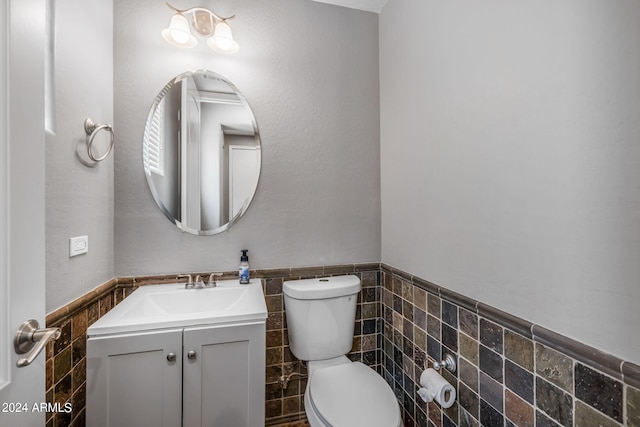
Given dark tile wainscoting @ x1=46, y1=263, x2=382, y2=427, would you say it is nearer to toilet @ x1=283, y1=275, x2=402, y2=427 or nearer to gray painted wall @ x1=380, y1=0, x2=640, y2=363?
toilet @ x1=283, y1=275, x2=402, y2=427

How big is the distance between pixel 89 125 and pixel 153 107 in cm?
35

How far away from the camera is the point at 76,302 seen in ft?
3.62

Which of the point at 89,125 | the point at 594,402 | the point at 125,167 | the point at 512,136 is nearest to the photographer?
the point at 594,402

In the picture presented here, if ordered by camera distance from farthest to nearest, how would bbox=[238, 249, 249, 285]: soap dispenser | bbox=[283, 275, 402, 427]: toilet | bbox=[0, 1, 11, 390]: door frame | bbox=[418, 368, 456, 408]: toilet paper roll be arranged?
bbox=[238, 249, 249, 285]: soap dispenser → bbox=[283, 275, 402, 427]: toilet → bbox=[418, 368, 456, 408]: toilet paper roll → bbox=[0, 1, 11, 390]: door frame

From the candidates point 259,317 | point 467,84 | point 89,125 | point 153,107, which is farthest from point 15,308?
point 467,84

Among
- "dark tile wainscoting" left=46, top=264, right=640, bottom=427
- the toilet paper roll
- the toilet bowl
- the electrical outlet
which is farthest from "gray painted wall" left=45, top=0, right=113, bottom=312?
the toilet paper roll

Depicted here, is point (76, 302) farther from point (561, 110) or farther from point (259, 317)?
point (561, 110)

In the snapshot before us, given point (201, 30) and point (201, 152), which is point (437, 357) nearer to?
point (201, 152)

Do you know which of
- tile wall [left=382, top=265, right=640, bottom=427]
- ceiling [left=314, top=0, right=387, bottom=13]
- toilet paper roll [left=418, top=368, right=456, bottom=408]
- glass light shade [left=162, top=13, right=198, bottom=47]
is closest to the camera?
tile wall [left=382, top=265, right=640, bottom=427]

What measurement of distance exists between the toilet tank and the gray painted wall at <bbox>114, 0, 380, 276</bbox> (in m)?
0.23

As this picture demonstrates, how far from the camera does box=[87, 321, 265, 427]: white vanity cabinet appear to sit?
3.30 feet

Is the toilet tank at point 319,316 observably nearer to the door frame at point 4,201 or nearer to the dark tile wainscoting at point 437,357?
the dark tile wainscoting at point 437,357

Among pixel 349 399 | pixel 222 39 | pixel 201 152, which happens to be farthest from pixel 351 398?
pixel 222 39

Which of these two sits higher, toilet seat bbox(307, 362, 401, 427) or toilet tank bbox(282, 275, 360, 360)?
toilet tank bbox(282, 275, 360, 360)
